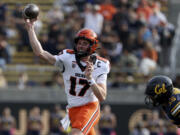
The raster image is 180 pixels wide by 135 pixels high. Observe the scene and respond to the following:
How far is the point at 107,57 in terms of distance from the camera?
16062 mm

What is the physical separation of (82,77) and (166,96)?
1926mm

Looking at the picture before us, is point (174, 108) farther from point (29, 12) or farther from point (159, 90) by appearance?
point (29, 12)

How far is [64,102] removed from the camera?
15992 millimetres

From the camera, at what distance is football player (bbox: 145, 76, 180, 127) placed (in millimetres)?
6598

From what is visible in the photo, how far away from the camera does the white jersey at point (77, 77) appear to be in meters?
8.21

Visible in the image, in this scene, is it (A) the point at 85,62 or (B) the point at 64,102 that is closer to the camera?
(A) the point at 85,62

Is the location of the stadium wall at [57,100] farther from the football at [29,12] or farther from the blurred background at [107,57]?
the football at [29,12]

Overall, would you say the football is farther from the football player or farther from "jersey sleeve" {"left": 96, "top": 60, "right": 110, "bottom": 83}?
the football player

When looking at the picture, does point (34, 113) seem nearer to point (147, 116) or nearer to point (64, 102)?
point (64, 102)

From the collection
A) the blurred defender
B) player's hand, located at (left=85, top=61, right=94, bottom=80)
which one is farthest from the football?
player's hand, located at (left=85, top=61, right=94, bottom=80)

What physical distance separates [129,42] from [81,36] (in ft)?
28.5

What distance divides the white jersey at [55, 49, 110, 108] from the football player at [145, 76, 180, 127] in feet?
5.30

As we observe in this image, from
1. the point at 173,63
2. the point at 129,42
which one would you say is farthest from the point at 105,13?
the point at 173,63

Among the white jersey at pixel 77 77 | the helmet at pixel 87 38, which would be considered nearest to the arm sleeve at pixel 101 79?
the white jersey at pixel 77 77
